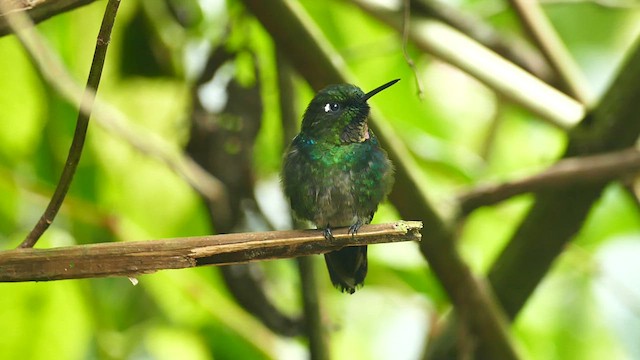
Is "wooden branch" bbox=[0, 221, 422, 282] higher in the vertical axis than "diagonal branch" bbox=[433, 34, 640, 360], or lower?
lower

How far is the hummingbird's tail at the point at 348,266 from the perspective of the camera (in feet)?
7.27

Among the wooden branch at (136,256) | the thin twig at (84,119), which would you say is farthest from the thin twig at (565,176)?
the thin twig at (84,119)

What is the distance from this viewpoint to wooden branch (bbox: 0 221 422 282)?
5.13 ft

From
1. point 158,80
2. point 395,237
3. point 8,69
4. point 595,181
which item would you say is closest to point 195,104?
point 158,80

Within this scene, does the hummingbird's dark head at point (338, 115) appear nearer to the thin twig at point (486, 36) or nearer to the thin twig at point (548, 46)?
the thin twig at point (486, 36)

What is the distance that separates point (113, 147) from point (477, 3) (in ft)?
5.76

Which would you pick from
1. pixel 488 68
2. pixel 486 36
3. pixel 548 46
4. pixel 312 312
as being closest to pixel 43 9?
pixel 312 312

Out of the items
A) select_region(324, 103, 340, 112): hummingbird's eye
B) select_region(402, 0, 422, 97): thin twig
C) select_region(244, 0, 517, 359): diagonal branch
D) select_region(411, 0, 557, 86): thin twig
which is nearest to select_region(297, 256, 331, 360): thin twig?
select_region(244, 0, 517, 359): diagonal branch

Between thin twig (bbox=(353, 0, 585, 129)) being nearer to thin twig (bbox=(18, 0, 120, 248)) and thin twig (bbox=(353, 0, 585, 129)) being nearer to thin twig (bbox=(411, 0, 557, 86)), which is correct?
thin twig (bbox=(411, 0, 557, 86))

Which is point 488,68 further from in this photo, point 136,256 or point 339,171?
point 136,256

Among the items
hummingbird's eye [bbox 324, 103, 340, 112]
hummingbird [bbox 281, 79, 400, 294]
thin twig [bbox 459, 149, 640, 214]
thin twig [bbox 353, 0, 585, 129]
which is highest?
thin twig [bbox 353, 0, 585, 129]

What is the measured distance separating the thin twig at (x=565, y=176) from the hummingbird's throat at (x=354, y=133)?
0.49 m

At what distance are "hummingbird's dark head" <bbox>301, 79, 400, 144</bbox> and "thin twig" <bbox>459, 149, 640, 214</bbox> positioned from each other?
51 cm

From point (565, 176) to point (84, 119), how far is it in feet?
4.98
